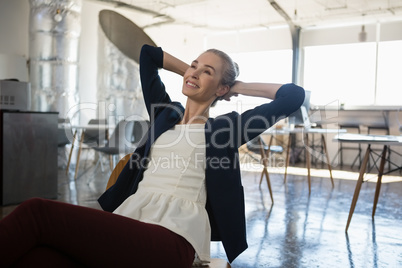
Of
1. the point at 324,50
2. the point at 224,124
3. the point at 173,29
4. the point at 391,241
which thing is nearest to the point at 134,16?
the point at 173,29

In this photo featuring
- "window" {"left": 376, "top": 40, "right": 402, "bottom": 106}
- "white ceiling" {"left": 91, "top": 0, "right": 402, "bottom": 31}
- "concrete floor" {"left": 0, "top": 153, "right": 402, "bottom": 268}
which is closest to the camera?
"concrete floor" {"left": 0, "top": 153, "right": 402, "bottom": 268}

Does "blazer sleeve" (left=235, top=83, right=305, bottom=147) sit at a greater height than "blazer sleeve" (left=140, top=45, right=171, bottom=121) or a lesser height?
lesser

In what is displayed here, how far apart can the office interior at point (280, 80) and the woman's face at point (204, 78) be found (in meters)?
1.27

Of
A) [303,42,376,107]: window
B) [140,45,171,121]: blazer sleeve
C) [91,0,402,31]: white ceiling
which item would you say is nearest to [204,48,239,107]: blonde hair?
[140,45,171,121]: blazer sleeve

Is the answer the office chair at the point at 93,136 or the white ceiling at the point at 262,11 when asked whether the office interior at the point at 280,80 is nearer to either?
the white ceiling at the point at 262,11

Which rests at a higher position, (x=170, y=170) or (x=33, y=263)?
(x=170, y=170)

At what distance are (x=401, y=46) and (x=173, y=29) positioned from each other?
5.08 m

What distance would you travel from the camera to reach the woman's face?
1.40 meters

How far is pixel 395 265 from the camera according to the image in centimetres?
228

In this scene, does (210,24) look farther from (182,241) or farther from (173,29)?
(182,241)

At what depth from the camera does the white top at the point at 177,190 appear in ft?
3.76

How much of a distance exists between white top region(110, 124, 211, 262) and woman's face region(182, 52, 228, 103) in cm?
12

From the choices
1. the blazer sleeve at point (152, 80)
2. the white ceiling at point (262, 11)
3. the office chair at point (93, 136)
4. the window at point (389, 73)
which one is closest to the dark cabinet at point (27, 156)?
the office chair at point (93, 136)

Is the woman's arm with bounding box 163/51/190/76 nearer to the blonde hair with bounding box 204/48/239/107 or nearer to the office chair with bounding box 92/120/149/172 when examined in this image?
the blonde hair with bounding box 204/48/239/107
